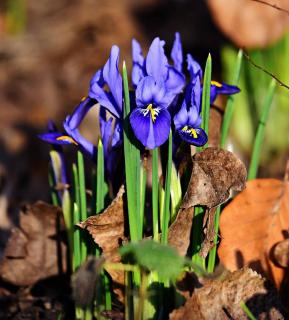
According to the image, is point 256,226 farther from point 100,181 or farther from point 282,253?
point 100,181

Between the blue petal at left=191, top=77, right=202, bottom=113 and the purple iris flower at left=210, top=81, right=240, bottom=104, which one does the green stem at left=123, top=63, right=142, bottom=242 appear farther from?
the purple iris flower at left=210, top=81, right=240, bottom=104

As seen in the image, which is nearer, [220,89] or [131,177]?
[131,177]

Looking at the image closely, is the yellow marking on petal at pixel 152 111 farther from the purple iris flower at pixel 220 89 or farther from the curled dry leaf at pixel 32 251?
the curled dry leaf at pixel 32 251

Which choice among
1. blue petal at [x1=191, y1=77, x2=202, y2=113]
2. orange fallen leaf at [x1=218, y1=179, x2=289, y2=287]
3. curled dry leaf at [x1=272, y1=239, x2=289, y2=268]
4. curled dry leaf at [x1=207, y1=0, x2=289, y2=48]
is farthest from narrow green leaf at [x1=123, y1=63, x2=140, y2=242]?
curled dry leaf at [x1=207, y1=0, x2=289, y2=48]

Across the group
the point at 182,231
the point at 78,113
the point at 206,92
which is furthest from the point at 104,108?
the point at 182,231

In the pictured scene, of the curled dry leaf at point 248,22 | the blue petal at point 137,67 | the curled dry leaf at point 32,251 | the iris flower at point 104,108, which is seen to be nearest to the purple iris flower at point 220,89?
the blue petal at point 137,67
